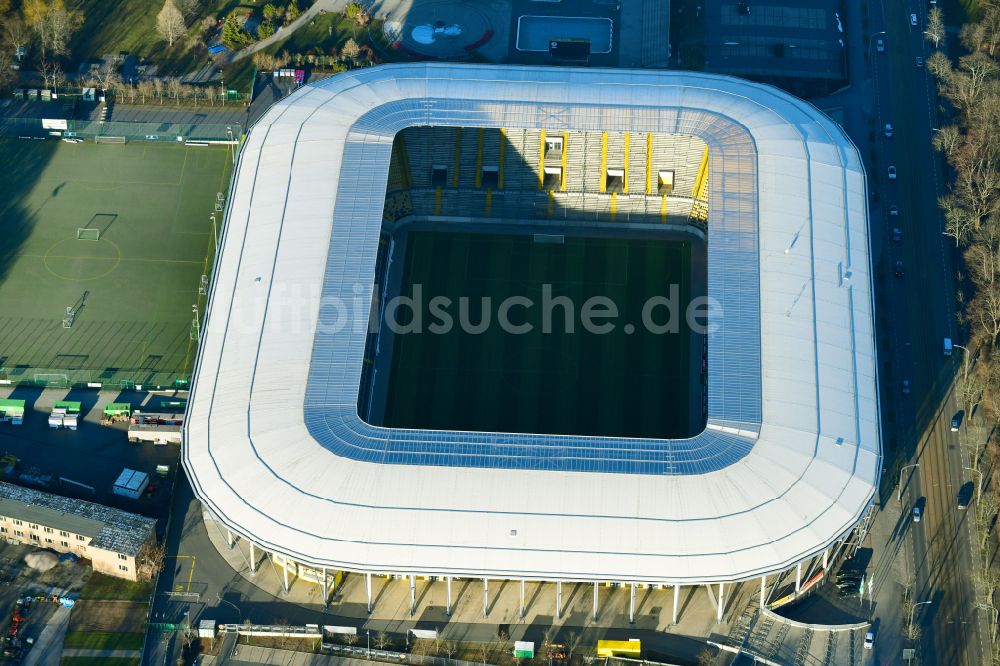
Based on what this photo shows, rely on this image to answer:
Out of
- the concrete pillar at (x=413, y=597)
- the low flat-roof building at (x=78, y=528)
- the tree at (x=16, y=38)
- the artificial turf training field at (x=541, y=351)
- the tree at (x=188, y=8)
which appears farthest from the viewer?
the tree at (x=188, y=8)

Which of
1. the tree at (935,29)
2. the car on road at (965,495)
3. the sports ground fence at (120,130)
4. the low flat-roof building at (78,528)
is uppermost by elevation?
the tree at (935,29)

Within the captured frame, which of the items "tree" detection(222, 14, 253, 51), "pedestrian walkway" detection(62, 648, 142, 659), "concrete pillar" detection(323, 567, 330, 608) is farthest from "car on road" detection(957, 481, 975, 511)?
"tree" detection(222, 14, 253, 51)

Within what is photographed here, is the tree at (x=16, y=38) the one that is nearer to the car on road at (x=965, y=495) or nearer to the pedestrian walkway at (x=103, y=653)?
the pedestrian walkway at (x=103, y=653)

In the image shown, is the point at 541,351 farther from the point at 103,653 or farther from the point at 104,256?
the point at 103,653

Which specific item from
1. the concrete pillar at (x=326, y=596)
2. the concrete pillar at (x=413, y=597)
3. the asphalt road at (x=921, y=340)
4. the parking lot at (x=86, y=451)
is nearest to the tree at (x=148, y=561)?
the parking lot at (x=86, y=451)

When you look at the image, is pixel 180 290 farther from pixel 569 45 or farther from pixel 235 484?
pixel 569 45

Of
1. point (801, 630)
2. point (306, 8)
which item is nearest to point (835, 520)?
point (801, 630)

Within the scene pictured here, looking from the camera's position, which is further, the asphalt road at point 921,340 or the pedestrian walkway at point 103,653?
the asphalt road at point 921,340
